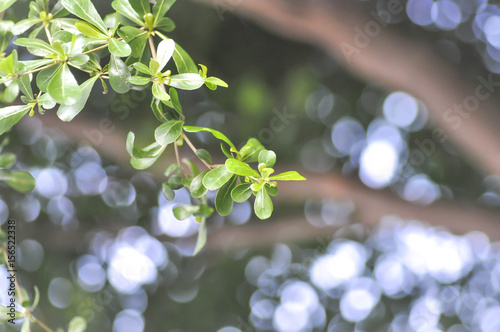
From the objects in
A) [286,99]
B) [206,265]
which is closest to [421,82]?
[286,99]

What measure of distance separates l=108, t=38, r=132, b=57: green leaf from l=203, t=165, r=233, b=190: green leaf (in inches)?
6.2

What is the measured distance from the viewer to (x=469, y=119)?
1.53 m

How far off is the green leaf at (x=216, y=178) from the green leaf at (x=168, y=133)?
6 centimetres

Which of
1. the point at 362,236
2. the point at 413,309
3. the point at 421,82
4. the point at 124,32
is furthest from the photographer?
the point at 413,309

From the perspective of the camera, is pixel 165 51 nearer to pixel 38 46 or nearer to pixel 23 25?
pixel 38 46

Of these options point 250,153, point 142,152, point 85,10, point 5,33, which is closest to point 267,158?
point 250,153

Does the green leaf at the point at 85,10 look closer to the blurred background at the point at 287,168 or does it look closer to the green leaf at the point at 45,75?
the green leaf at the point at 45,75

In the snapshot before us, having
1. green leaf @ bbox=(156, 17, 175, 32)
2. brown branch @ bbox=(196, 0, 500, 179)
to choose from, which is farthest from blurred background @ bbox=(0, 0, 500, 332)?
green leaf @ bbox=(156, 17, 175, 32)

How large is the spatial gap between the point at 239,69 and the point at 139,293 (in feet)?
3.74

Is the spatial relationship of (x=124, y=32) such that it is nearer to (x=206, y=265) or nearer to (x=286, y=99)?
(x=286, y=99)

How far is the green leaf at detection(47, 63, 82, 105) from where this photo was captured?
16.6 inches

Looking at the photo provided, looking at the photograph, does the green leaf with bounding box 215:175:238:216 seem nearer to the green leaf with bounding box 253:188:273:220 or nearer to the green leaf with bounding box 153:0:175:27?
the green leaf with bounding box 253:188:273:220

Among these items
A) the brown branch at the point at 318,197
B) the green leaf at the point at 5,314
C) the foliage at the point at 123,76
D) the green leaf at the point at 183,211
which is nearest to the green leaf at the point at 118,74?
the foliage at the point at 123,76

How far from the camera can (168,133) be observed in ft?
1.74
